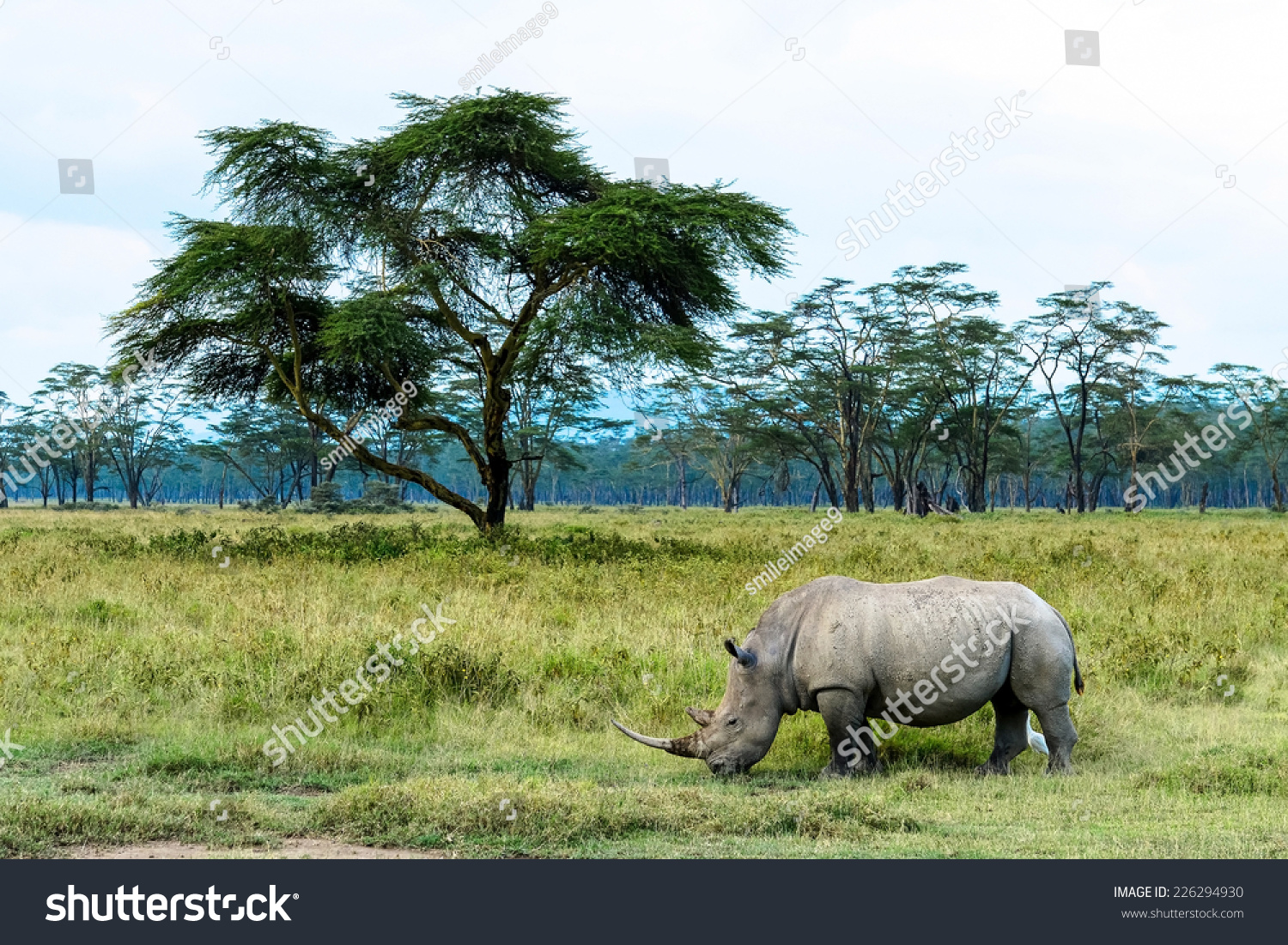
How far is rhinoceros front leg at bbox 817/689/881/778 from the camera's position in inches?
288

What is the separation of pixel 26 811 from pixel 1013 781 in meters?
5.80

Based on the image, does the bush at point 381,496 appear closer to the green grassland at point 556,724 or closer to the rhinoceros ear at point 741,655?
the green grassland at point 556,724

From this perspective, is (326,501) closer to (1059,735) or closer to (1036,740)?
(1036,740)

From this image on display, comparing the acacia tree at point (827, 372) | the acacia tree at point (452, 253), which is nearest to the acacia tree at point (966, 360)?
the acacia tree at point (827, 372)

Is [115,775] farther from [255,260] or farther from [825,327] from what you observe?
[825,327]

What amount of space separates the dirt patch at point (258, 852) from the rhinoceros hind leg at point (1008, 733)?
379cm

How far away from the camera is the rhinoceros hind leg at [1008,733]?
7.60 m

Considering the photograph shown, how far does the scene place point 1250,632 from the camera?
40.3 feet

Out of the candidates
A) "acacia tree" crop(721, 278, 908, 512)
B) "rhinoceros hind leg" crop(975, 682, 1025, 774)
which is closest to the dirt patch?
"rhinoceros hind leg" crop(975, 682, 1025, 774)

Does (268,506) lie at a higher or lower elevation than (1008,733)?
higher

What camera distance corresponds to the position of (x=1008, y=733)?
25.2 ft

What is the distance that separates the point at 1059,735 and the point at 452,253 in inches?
746

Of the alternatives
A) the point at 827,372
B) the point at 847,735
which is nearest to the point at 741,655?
the point at 847,735

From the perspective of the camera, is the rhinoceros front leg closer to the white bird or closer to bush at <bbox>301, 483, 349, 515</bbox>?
the white bird
